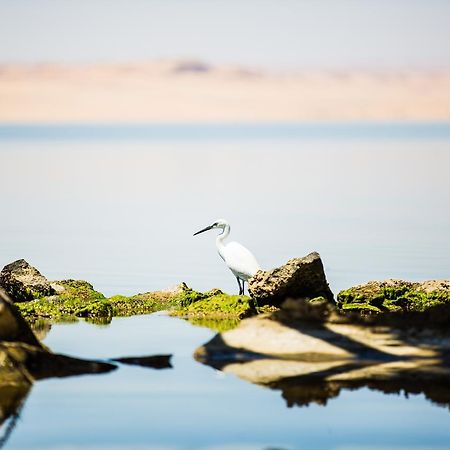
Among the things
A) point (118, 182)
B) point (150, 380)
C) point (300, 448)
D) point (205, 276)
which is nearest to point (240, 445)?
point (300, 448)

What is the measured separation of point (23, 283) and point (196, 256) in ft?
28.9

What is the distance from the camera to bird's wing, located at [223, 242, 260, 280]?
1925 centimetres

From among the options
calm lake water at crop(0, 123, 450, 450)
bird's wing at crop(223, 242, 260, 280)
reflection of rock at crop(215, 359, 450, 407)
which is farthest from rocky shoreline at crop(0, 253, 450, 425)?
bird's wing at crop(223, 242, 260, 280)

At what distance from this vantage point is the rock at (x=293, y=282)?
662 inches

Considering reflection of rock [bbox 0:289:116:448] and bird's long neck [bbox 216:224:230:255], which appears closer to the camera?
reflection of rock [bbox 0:289:116:448]

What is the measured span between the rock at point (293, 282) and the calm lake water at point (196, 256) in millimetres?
1275

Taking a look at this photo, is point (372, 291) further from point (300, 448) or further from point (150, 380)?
point (300, 448)

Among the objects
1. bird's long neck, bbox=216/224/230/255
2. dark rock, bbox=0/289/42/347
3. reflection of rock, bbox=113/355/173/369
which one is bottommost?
reflection of rock, bbox=113/355/173/369

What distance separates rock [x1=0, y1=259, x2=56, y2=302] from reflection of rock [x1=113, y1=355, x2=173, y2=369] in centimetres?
422

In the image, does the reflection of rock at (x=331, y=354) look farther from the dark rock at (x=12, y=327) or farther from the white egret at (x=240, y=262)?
the white egret at (x=240, y=262)

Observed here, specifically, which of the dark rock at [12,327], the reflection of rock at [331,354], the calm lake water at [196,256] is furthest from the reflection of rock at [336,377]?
the dark rock at [12,327]

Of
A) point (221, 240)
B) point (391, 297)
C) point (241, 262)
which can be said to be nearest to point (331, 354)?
point (391, 297)

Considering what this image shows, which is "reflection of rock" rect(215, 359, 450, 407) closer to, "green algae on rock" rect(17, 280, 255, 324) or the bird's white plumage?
"green algae on rock" rect(17, 280, 255, 324)

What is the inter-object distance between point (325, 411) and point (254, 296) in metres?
5.26
